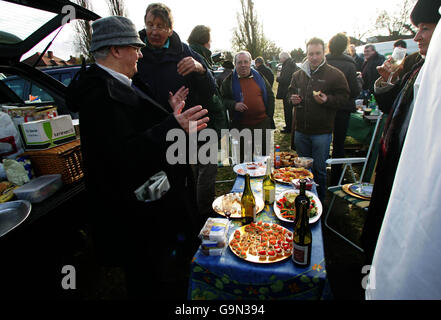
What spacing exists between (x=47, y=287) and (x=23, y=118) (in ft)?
4.82

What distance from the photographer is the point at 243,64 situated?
11.8 ft

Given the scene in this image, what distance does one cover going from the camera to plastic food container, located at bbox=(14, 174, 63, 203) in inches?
67.0

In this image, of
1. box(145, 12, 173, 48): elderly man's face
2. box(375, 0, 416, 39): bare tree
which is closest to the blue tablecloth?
box(145, 12, 173, 48): elderly man's face

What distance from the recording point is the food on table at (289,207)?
166 centimetres

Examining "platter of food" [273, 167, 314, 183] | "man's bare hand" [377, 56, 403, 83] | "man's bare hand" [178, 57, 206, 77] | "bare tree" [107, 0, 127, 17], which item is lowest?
"platter of food" [273, 167, 314, 183]

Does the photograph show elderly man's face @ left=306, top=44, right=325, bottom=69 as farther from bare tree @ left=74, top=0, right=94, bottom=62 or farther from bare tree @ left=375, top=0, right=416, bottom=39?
bare tree @ left=375, top=0, right=416, bottom=39

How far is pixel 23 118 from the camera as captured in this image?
2.04 meters

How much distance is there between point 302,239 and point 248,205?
0.50 meters

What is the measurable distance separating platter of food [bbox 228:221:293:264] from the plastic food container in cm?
149

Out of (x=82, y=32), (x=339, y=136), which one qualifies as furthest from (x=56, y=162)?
(x=82, y=32)

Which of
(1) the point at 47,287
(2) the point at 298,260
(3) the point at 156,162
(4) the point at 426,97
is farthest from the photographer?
(1) the point at 47,287
